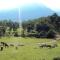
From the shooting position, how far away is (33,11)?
44.8 ft

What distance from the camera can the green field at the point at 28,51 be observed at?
936cm

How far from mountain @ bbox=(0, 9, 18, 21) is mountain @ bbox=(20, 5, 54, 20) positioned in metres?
0.42

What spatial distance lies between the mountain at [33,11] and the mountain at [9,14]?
0.42 metres

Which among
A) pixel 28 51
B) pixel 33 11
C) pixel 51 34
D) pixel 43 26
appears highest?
pixel 33 11

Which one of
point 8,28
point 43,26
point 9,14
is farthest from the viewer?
point 9,14

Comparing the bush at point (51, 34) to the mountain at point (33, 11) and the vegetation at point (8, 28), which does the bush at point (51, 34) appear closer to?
the mountain at point (33, 11)

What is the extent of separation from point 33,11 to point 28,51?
4.29 metres

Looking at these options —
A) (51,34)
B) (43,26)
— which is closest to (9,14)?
(43,26)

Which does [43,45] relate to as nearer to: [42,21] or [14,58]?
[42,21]

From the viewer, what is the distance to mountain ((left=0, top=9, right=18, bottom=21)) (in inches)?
490

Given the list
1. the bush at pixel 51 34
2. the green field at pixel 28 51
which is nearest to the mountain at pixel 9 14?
the green field at pixel 28 51

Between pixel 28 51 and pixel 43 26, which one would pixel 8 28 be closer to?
pixel 43 26

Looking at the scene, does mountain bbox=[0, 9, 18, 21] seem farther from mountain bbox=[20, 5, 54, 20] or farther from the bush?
the bush

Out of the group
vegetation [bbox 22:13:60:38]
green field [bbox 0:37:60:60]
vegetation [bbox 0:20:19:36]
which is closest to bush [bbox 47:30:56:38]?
vegetation [bbox 22:13:60:38]
